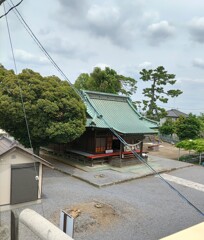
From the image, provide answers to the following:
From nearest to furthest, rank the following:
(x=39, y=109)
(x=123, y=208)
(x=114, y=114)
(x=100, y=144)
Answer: (x=123, y=208) → (x=39, y=109) → (x=100, y=144) → (x=114, y=114)

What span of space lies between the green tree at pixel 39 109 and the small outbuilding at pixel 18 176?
3.89m

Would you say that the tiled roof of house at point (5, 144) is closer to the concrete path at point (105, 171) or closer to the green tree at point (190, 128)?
the concrete path at point (105, 171)

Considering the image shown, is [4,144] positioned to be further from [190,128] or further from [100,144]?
[190,128]

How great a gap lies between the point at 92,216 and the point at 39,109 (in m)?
7.13

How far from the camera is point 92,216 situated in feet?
31.6

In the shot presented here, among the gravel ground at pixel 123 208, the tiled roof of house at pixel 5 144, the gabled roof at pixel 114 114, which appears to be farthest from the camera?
the gabled roof at pixel 114 114

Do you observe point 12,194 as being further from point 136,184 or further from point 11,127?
point 136,184

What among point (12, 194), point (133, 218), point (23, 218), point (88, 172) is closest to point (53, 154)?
point (88, 172)

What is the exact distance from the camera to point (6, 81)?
14977 millimetres

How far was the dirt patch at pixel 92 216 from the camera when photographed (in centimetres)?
886

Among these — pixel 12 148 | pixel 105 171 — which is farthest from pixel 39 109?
pixel 105 171

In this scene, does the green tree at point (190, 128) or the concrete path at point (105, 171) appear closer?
the concrete path at point (105, 171)

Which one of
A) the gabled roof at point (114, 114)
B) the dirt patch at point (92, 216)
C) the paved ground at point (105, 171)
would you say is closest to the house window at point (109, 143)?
the gabled roof at point (114, 114)

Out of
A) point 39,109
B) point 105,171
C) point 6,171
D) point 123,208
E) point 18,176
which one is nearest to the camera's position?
point 6,171
